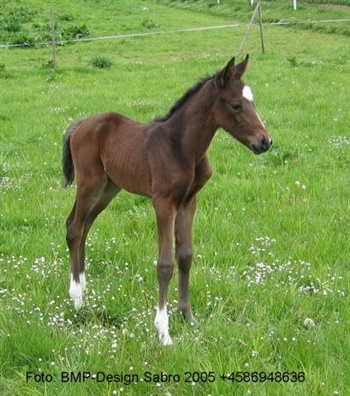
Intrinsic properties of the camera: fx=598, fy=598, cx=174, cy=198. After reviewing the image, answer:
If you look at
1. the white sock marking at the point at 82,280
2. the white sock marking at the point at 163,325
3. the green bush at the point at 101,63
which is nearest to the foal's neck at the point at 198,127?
the white sock marking at the point at 163,325

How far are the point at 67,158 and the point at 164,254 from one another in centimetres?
163

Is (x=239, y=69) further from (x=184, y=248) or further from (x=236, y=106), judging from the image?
(x=184, y=248)

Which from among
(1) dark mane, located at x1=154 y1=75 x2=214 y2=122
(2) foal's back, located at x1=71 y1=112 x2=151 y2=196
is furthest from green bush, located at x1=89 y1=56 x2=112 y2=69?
(1) dark mane, located at x1=154 y1=75 x2=214 y2=122

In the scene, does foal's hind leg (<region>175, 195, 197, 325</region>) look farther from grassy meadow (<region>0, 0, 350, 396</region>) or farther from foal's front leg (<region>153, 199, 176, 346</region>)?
foal's front leg (<region>153, 199, 176, 346</region>)

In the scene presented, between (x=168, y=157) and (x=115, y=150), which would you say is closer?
(x=168, y=157)

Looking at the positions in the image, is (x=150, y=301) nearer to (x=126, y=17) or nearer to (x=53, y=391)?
(x=53, y=391)

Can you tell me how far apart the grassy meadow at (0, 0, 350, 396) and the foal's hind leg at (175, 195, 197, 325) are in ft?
0.34

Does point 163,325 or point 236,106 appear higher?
point 236,106

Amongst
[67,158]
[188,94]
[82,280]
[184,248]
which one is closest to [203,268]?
[184,248]

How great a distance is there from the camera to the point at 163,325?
435cm

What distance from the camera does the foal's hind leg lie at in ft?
15.4

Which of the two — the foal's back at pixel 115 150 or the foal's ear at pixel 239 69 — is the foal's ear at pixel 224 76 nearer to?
the foal's ear at pixel 239 69

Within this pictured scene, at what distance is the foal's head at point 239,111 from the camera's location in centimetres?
410

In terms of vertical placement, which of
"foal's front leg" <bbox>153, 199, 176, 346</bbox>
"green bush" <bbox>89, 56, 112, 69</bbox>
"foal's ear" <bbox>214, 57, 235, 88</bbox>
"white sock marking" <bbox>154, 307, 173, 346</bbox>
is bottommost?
"green bush" <bbox>89, 56, 112, 69</bbox>
